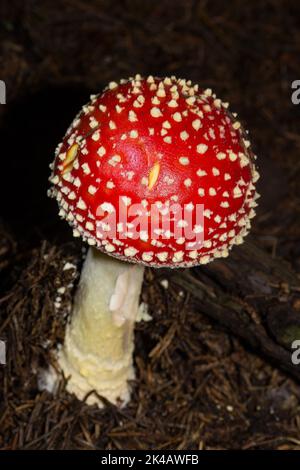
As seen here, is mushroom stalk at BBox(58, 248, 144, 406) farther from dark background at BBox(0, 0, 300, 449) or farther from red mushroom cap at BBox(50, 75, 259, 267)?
red mushroom cap at BBox(50, 75, 259, 267)

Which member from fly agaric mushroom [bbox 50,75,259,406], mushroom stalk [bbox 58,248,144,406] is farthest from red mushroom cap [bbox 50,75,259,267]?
mushroom stalk [bbox 58,248,144,406]

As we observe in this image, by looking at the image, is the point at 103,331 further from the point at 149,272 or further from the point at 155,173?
the point at 155,173

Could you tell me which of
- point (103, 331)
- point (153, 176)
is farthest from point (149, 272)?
point (153, 176)

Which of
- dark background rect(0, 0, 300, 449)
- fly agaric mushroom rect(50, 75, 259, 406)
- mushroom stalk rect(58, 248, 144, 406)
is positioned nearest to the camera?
fly agaric mushroom rect(50, 75, 259, 406)

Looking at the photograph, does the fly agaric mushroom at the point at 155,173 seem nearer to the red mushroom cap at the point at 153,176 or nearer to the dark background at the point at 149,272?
the red mushroom cap at the point at 153,176

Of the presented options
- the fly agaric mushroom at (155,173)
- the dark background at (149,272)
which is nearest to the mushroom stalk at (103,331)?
the dark background at (149,272)

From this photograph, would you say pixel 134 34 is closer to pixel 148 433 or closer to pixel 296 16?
pixel 296 16

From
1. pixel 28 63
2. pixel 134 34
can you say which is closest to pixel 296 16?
pixel 134 34
